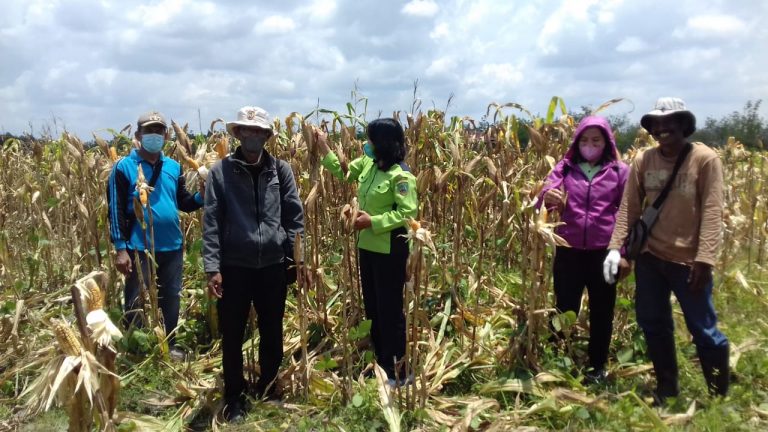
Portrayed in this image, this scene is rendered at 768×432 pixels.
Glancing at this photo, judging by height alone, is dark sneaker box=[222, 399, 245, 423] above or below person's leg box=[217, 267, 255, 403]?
below

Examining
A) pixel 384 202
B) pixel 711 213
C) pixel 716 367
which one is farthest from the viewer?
pixel 384 202

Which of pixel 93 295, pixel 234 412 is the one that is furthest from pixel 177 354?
pixel 93 295

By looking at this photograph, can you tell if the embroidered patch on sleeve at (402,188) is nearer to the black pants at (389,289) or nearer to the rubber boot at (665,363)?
the black pants at (389,289)

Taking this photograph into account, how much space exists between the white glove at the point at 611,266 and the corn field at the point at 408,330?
1.01ft

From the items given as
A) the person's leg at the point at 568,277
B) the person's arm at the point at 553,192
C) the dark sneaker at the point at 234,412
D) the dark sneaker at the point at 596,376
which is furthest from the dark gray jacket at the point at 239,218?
the dark sneaker at the point at 596,376

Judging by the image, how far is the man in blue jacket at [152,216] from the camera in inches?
136

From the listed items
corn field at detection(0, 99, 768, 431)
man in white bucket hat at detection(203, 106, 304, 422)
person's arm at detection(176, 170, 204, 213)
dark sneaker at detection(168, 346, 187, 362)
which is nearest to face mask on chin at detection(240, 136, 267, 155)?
man in white bucket hat at detection(203, 106, 304, 422)

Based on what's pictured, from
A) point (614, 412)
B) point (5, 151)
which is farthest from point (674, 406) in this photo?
point (5, 151)

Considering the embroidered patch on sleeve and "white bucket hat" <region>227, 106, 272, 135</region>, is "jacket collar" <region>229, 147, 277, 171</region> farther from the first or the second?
the embroidered patch on sleeve

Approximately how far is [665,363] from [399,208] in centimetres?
162

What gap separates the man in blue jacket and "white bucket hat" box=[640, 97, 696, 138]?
8.35 feet

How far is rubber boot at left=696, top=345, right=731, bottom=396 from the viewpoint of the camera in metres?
2.93

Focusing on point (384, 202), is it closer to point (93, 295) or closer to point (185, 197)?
point (185, 197)

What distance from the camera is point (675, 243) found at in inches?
112
